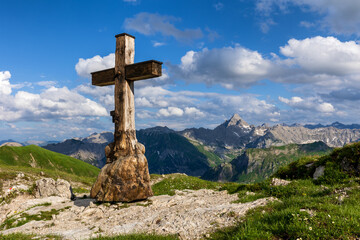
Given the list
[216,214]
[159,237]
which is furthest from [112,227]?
[216,214]

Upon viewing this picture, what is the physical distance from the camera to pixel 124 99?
16.5 m

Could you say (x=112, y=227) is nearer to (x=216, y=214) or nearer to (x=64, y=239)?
(x=64, y=239)

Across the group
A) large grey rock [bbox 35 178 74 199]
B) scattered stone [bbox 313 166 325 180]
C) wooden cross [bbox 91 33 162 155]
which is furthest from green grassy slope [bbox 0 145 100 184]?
scattered stone [bbox 313 166 325 180]

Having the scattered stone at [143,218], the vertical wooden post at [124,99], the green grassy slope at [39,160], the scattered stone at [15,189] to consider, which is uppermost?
the vertical wooden post at [124,99]

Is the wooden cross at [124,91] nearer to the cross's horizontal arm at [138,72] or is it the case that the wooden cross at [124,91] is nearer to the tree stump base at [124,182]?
the cross's horizontal arm at [138,72]

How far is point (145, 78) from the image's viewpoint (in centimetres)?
1638

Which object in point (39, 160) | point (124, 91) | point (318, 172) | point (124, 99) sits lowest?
point (39, 160)

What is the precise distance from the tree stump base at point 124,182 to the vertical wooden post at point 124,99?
0.99 m

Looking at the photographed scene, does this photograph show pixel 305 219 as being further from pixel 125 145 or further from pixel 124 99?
pixel 124 99

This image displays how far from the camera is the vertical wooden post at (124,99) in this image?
54.3ft

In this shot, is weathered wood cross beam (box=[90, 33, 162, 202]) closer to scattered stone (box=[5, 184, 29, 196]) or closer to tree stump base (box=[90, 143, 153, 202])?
tree stump base (box=[90, 143, 153, 202])

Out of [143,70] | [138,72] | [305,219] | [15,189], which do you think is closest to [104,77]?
[138,72]

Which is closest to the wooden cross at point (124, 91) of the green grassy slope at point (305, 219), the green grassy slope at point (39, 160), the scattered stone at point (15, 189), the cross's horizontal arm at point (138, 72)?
the cross's horizontal arm at point (138, 72)

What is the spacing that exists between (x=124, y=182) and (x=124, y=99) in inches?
207
